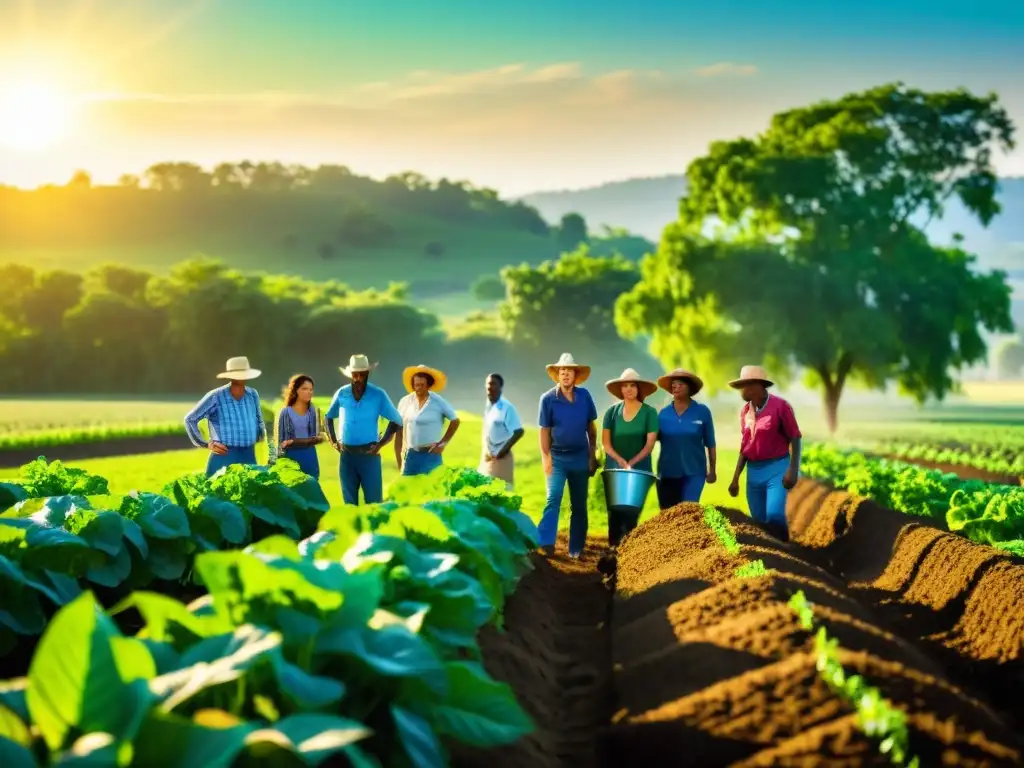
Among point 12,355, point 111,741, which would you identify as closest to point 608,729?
point 111,741

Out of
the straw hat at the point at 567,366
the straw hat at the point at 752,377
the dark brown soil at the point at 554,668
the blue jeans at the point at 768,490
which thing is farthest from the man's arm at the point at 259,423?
the blue jeans at the point at 768,490

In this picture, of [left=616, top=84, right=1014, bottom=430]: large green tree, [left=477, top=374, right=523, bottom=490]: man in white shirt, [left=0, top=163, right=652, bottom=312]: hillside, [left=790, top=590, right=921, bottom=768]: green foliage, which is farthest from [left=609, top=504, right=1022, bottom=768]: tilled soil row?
[left=0, top=163, right=652, bottom=312]: hillside

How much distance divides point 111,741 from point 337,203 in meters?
154

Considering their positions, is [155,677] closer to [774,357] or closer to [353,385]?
[353,385]

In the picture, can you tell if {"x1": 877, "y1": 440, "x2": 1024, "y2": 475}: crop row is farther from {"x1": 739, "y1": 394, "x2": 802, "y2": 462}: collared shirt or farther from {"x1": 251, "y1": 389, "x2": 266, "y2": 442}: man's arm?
{"x1": 251, "y1": 389, "x2": 266, "y2": 442}: man's arm

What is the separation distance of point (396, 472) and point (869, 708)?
21911 millimetres

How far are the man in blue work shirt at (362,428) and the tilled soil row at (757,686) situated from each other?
4030 millimetres

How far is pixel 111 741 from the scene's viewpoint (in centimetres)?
291

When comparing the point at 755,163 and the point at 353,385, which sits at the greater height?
the point at 755,163

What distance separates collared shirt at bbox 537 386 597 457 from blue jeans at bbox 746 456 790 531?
158cm

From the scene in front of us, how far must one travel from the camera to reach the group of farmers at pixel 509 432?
35.1ft

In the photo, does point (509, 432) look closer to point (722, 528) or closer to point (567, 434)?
point (567, 434)

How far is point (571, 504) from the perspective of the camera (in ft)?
38.3

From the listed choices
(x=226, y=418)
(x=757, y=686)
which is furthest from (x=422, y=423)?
(x=757, y=686)
